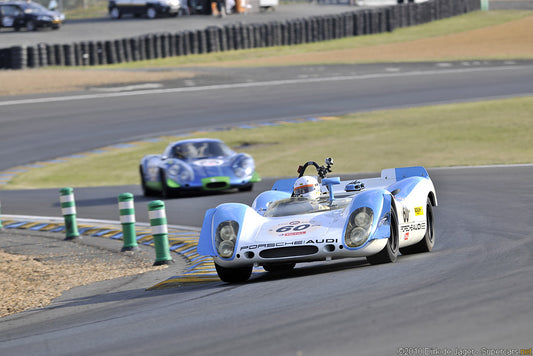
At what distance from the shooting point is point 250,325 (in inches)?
243

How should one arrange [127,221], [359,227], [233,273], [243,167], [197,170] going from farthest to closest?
[197,170], [243,167], [127,221], [233,273], [359,227]

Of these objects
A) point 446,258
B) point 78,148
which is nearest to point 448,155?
point 78,148

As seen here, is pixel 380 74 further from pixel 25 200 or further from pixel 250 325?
pixel 250 325

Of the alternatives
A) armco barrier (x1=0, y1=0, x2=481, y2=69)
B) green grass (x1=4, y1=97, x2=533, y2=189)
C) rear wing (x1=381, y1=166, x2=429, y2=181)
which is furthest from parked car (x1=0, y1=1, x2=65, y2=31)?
rear wing (x1=381, y1=166, x2=429, y2=181)

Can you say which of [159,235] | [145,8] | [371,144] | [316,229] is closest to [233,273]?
[316,229]

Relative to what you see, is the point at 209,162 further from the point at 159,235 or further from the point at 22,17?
the point at 22,17

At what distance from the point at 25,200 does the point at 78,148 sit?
7508 millimetres

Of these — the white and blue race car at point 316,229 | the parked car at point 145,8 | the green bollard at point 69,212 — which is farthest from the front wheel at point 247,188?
the parked car at point 145,8

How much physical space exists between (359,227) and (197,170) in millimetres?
9839

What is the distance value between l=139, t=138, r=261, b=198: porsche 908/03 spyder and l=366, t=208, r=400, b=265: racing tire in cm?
903

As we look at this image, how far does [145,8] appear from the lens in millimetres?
55875

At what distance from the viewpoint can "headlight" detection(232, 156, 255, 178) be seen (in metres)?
17.8

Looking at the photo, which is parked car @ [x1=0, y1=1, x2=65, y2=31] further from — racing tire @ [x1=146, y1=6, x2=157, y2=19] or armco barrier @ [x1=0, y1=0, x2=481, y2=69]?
armco barrier @ [x1=0, y1=0, x2=481, y2=69]

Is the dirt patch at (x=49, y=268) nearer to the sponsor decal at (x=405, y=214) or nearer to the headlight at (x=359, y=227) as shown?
the headlight at (x=359, y=227)
